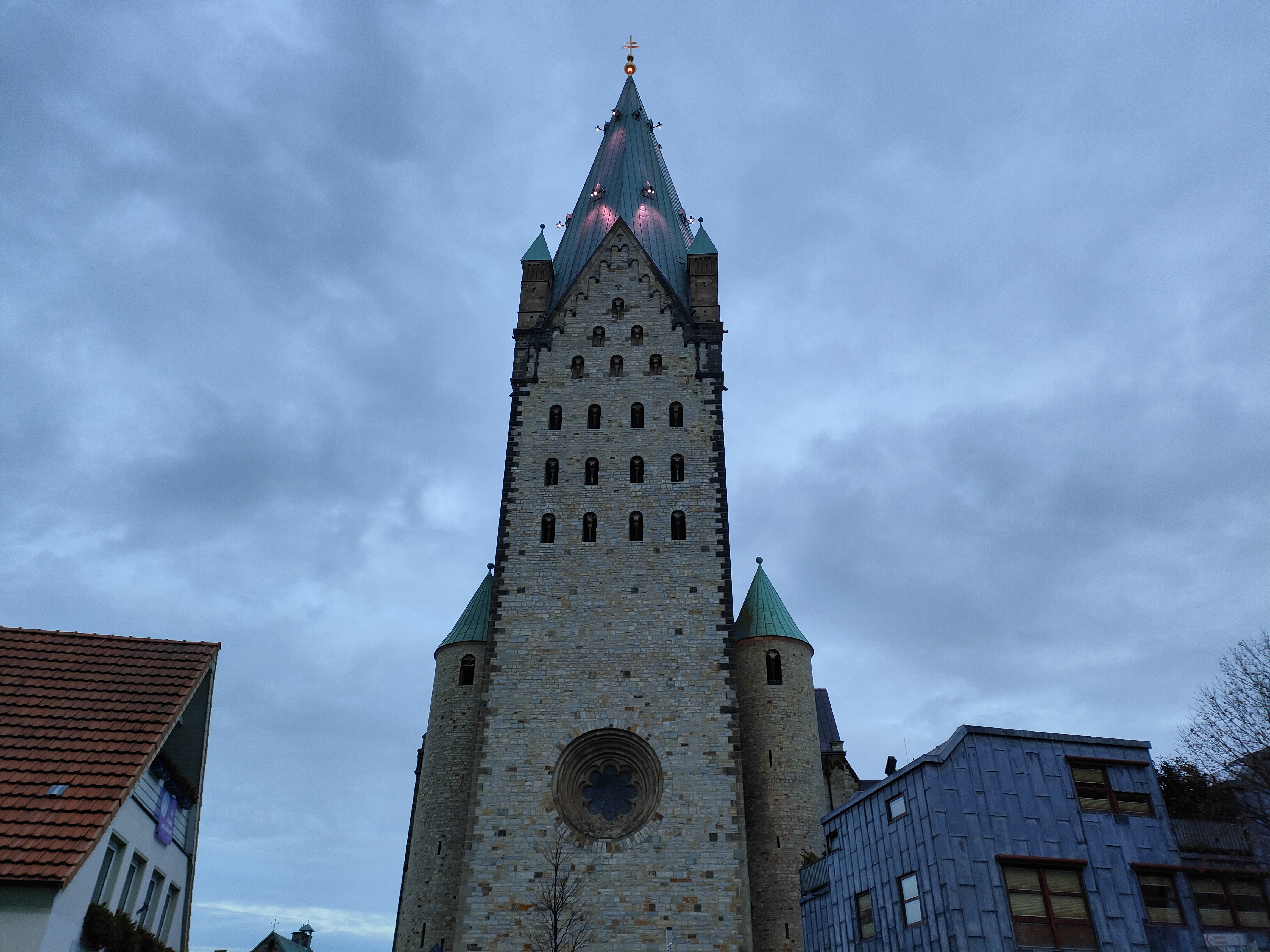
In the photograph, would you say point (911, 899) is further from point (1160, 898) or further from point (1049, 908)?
point (1160, 898)

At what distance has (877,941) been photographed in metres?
24.3

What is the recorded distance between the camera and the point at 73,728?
1394cm

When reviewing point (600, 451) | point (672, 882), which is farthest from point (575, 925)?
point (600, 451)

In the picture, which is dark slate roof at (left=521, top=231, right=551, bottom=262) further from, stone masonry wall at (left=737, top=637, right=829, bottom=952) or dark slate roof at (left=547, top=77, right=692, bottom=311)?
stone masonry wall at (left=737, top=637, right=829, bottom=952)

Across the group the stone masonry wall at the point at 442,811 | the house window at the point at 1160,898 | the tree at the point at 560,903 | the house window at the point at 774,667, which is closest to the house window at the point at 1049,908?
the house window at the point at 1160,898

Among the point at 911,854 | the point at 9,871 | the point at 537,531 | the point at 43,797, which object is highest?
the point at 537,531

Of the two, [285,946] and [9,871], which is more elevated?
[285,946]

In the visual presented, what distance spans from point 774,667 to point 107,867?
24172 mm

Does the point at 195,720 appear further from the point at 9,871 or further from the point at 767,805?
the point at 767,805

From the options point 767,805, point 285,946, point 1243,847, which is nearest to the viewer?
point 1243,847

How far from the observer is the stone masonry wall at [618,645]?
28.7m

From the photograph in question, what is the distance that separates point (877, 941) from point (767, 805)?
779cm

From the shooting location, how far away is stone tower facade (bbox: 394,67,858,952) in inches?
1141

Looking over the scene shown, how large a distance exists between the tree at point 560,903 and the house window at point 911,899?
9.93 meters
